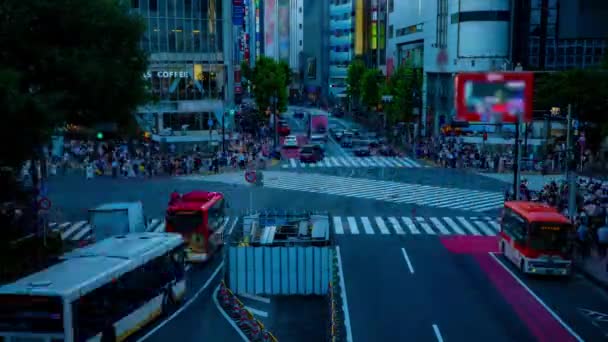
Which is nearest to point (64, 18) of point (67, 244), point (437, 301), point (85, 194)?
point (67, 244)

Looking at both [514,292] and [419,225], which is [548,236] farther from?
[419,225]

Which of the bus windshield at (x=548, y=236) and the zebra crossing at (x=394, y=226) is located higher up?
the bus windshield at (x=548, y=236)

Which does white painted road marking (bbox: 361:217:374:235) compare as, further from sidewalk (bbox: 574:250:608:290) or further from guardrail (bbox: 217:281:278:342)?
guardrail (bbox: 217:281:278:342)

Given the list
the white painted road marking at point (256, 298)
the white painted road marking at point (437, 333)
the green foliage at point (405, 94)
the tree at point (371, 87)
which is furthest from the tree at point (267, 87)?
the white painted road marking at point (437, 333)

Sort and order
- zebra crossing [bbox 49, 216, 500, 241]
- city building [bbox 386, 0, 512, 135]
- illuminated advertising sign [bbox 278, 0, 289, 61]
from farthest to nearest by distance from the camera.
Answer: illuminated advertising sign [bbox 278, 0, 289, 61] < city building [bbox 386, 0, 512, 135] < zebra crossing [bbox 49, 216, 500, 241]

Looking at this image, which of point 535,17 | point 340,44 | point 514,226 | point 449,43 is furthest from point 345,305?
point 340,44

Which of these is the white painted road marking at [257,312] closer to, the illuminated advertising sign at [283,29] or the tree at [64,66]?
the tree at [64,66]

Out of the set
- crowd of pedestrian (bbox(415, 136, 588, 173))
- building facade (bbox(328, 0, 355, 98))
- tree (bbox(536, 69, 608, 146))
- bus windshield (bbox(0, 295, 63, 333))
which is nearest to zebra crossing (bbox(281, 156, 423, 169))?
crowd of pedestrian (bbox(415, 136, 588, 173))
